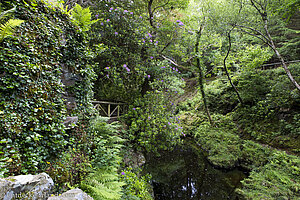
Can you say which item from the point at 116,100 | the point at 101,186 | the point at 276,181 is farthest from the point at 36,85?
the point at 276,181

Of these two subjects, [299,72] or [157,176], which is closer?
[157,176]

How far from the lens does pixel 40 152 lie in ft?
8.24

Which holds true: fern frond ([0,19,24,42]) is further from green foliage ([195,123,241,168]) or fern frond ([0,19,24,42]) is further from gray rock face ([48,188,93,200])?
green foliage ([195,123,241,168])

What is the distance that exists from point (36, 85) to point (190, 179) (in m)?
6.47

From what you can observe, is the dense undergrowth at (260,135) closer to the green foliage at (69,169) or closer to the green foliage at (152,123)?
the green foliage at (152,123)

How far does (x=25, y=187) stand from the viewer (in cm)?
164

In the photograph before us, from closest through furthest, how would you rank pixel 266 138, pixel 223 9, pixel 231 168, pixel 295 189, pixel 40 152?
pixel 40 152 → pixel 295 189 → pixel 231 168 → pixel 266 138 → pixel 223 9

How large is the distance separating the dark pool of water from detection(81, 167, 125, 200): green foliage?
8.91ft

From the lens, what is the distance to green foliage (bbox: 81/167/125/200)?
2654 mm

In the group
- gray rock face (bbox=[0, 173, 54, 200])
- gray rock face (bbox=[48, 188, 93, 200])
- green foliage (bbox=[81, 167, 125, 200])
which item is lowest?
green foliage (bbox=[81, 167, 125, 200])

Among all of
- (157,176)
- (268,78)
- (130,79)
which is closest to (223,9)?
(268,78)

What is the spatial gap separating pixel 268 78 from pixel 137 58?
28.5ft

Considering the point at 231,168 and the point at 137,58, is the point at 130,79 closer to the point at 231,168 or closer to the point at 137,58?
the point at 137,58

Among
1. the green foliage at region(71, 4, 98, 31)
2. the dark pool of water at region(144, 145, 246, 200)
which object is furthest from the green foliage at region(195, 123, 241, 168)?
the green foliage at region(71, 4, 98, 31)
